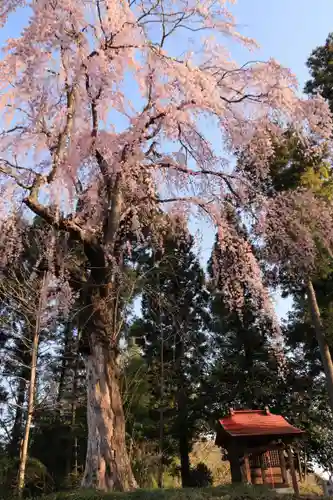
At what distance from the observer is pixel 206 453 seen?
17.7 meters

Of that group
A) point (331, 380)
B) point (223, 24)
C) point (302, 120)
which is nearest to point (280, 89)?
point (302, 120)

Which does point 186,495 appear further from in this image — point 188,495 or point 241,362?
point 241,362

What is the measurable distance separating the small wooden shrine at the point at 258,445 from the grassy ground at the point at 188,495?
2.86 meters

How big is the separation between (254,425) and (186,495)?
445cm

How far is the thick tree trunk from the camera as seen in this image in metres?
A: 5.18

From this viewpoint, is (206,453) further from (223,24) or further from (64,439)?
(223,24)

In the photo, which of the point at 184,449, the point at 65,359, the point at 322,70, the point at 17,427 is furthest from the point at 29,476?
the point at 322,70

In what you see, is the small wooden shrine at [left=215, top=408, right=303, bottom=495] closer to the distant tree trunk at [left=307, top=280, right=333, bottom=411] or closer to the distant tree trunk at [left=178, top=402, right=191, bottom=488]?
the distant tree trunk at [left=307, top=280, right=333, bottom=411]

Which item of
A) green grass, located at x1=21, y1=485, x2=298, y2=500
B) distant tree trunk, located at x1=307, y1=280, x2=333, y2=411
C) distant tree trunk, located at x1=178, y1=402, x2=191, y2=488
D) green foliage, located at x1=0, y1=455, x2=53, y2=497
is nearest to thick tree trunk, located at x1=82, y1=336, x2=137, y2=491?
green grass, located at x1=21, y1=485, x2=298, y2=500

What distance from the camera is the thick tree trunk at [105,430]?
17.0 feet

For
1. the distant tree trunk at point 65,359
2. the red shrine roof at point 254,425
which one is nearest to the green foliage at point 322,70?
the red shrine roof at point 254,425

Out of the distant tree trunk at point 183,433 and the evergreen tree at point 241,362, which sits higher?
the evergreen tree at point 241,362

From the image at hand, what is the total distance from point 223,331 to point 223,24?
12302 mm

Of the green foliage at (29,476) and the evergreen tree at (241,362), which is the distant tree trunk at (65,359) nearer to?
the green foliage at (29,476)
